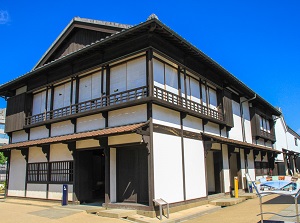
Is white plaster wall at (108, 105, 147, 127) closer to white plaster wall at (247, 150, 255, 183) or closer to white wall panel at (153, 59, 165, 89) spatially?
white wall panel at (153, 59, 165, 89)

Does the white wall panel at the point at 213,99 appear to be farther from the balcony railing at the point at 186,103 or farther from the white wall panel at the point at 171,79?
the white wall panel at the point at 171,79

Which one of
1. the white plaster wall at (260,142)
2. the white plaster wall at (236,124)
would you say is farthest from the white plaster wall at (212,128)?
the white plaster wall at (260,142)

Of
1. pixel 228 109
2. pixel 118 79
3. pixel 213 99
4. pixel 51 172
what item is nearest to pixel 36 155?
pixel 51 172

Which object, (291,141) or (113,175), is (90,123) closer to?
(113,175)

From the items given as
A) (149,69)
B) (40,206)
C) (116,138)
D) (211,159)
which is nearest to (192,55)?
(149,69)

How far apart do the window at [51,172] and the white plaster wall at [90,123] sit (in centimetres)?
198

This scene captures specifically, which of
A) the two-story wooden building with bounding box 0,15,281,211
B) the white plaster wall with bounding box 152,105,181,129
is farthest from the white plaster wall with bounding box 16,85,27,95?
the white plaster wall with bounding box 152,105,181,129

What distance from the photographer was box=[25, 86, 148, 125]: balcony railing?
11.7 metres

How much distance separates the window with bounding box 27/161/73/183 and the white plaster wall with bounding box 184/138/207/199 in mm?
5879

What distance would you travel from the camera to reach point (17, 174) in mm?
17297

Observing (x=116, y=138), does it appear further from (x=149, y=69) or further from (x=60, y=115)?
(x=60, y=115)

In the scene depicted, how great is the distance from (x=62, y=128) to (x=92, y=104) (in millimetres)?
2623

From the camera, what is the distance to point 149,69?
11.4 m

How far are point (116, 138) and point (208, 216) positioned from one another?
196 inches
